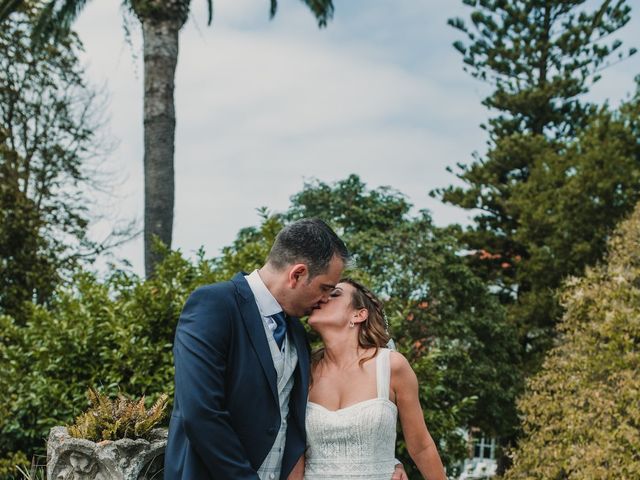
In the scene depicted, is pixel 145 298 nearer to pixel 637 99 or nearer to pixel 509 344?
pixel 509 344

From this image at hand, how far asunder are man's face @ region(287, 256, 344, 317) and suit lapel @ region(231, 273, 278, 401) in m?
0.17

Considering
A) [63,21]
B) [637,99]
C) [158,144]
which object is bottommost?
[158,144]

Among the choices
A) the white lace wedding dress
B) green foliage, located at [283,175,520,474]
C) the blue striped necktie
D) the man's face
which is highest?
green foliage, located at [283,175,520,474]

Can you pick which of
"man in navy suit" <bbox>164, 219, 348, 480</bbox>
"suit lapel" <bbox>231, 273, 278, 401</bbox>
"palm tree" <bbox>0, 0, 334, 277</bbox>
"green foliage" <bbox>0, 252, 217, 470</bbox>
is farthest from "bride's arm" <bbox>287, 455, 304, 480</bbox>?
"palm tree" <bbox>0, 0, 334, 277</bbox>

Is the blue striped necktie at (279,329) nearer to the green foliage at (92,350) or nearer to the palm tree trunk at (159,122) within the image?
the green foliage at (92,350)

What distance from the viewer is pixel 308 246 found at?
11.2 feet

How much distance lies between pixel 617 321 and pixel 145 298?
17.9ft

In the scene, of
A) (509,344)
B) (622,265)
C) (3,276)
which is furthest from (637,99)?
(3,276)

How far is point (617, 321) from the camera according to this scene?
32.2 ft

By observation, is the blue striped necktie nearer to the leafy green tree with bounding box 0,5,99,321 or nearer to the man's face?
the man's face

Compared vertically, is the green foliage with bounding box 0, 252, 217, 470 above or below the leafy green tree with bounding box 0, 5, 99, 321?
below

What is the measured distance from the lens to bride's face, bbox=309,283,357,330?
4.05m

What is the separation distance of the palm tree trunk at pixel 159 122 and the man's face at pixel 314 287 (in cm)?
981

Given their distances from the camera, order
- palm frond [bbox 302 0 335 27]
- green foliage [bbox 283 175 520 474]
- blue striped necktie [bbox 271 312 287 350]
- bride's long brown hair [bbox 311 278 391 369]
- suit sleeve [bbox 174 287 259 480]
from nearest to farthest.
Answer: suit sleeve [bbox 174 287 259 480] < blue striped necktie [bbox 271 312 287 350] < bride's long brown hair [bbox 311 278 391 369] < palm frond [bbox 302 0 335 27] < green foliage [bbox 283 175 520 474]
